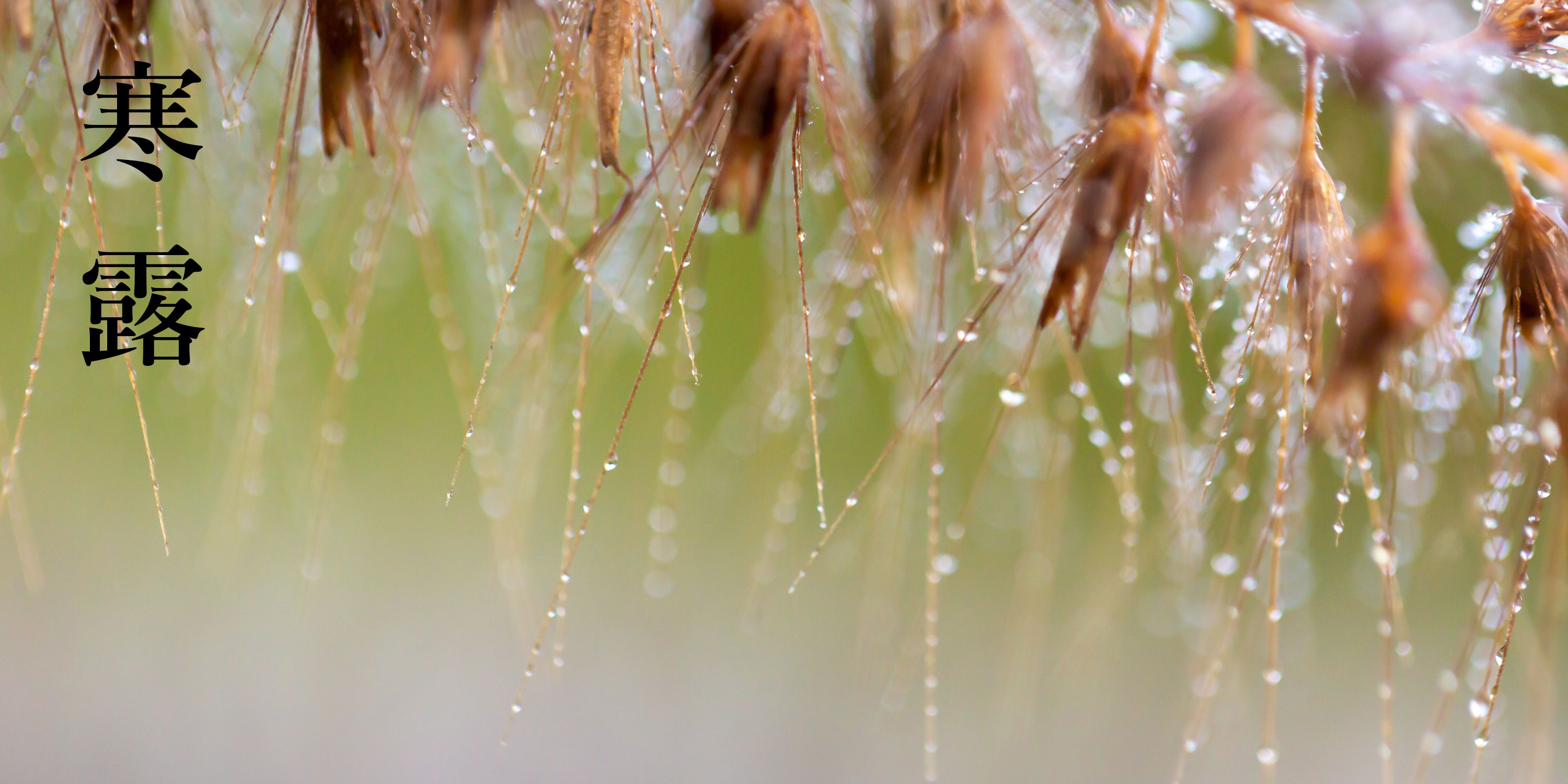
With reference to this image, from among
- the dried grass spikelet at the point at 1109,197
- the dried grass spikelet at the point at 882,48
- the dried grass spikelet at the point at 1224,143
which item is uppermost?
the dried grass spikelet at the point at 882,48

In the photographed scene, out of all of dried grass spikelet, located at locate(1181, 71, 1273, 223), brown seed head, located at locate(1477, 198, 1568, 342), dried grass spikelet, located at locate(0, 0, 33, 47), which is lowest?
brown seed head, located at locate(1477, 198, 1568, 342)

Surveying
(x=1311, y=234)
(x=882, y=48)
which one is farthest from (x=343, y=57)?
(x=1311, y=234)

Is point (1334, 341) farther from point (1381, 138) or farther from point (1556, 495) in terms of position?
point (1381, 138)

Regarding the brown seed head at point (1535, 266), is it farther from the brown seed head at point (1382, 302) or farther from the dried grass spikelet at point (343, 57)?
the dried grass spikelet at point (343, 57)

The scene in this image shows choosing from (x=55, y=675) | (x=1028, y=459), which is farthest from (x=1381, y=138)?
(x=55, y=675)

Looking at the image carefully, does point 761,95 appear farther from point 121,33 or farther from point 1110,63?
point 121,33

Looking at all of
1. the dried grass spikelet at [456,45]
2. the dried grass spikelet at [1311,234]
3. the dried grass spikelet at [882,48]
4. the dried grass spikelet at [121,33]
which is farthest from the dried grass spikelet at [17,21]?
the dried grass spikelet at [1311,234]

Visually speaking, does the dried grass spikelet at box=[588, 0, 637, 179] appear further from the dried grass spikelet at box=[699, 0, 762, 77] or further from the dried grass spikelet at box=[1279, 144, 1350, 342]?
the dried grass spikelet at box=[1279, 144, 1350, 342]

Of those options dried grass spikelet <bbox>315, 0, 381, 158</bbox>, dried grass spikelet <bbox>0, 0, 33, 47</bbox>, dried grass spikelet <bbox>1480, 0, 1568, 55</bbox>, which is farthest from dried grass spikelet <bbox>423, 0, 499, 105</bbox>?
dried grass spikelet <bbox>1480, 0, 1568, 55</bbox>
